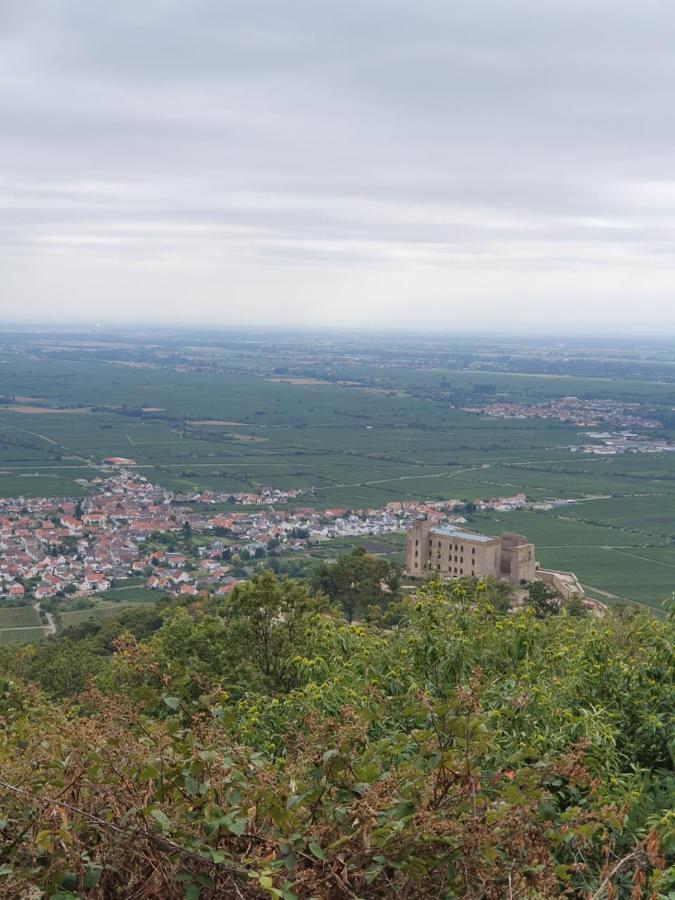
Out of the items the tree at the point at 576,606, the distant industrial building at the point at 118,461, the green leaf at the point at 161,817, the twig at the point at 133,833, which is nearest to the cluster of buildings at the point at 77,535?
the distant industrial building at the point at 118,461

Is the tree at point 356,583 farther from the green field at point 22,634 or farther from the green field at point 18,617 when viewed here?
the green field at point 18,617

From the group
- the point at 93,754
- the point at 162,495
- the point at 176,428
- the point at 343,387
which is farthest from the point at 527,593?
the point at 343,387

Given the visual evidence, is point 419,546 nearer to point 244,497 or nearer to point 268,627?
point 268,627

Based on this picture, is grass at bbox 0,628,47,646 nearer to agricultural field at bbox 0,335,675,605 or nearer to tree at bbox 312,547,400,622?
tree at bbox 312,547,400,622

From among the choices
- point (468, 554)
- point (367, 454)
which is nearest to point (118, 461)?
point (367, 454)

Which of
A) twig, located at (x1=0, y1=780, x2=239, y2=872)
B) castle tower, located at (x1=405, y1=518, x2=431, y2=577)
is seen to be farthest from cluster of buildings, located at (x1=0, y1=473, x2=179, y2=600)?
twig, located at (x1=0, y1=780, x2=239, y2=872)
